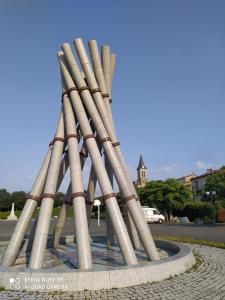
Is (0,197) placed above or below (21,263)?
above

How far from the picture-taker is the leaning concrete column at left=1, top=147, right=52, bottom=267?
9.82 m

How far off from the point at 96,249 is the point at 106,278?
5.98 m

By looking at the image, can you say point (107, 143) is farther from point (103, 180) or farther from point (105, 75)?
point (105, 75)

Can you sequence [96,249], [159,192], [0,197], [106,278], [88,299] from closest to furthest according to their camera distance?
[88,299] < [106,278] < [96,249] < [159,192] < [0,197]

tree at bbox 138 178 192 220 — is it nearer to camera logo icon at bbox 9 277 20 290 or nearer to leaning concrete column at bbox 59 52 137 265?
leaning concrete column at bbox 59 52 137 265

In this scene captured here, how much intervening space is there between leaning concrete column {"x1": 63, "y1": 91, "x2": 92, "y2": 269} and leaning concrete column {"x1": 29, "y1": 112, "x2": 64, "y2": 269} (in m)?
0.43

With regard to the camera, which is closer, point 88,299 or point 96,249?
point 88,299

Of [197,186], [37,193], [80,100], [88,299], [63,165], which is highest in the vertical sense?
[197,186]

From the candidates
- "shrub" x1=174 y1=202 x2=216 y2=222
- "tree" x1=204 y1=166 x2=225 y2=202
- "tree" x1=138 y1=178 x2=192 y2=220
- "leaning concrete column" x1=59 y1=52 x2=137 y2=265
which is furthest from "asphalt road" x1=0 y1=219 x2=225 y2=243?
"tree" x1=138 y1=178 x2=192 y2=220

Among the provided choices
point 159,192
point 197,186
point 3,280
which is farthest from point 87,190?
point 197,186

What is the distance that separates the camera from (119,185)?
1070 cm

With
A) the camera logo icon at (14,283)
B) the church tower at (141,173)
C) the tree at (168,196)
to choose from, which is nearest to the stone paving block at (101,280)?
the camera logo icon at (14,283)

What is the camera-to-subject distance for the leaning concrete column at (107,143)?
33.0 ft

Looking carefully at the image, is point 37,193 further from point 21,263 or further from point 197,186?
point 197,186
